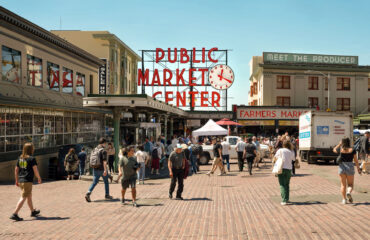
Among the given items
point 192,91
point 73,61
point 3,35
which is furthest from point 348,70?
point 3,35

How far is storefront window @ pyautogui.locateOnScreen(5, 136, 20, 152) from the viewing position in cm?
1944

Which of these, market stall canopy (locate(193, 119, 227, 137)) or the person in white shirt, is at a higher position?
market stall canopy (locate(193, 119, 227, 137))

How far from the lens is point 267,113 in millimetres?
47875

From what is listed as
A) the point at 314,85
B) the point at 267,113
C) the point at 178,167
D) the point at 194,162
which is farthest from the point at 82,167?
the point at 314,85

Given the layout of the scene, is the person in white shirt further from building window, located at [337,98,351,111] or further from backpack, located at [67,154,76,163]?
building window, located at [337,98,351,111]

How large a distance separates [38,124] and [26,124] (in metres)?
1.50

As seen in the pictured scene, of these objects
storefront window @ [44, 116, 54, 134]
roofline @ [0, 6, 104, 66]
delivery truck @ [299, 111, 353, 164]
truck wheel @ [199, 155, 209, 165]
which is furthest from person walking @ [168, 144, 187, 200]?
storefront window @ [44, 116, 54, 134]

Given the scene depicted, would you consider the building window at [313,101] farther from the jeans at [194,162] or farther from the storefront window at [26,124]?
the storefront window at [26,124]

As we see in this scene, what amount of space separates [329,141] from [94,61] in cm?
2171

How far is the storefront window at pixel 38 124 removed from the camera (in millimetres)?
22645

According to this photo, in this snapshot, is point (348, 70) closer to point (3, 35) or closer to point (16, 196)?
point (3, 35)

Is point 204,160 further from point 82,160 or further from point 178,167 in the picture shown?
point 178,167

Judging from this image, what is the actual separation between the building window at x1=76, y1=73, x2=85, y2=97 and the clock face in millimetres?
18175

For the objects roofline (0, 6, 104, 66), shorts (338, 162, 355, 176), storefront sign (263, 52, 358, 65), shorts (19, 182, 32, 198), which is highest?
storefront sign (263, 52, 358, 65)
